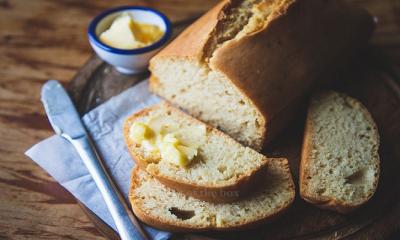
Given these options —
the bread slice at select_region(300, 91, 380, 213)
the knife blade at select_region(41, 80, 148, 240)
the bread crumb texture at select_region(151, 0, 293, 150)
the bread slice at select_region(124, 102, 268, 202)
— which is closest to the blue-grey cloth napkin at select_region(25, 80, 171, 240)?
the knife blade at select_region(41, 80, 148, 240)

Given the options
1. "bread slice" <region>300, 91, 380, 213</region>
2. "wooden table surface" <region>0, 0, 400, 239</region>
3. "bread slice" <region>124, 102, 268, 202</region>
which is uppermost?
"bread slice" <region>300, 91, 380, 213</region>

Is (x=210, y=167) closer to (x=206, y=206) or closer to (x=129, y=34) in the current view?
(x=206, y=206)

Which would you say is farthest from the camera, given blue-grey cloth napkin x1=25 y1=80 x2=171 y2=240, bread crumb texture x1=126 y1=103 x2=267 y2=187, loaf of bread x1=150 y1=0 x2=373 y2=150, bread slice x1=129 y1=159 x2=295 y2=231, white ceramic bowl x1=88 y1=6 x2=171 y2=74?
white ceramic bowl x1=88 y1=6 x2=171 y2=74

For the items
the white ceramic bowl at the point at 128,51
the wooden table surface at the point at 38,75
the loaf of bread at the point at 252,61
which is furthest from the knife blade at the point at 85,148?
the loaf of bread at the point at 252,61

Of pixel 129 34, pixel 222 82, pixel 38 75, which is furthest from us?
pixel 38 75

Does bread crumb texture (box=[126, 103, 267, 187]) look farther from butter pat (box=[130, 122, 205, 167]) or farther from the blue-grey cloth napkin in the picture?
the blue-grey cloth napkin

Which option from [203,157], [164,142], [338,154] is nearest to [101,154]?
[164,142]
